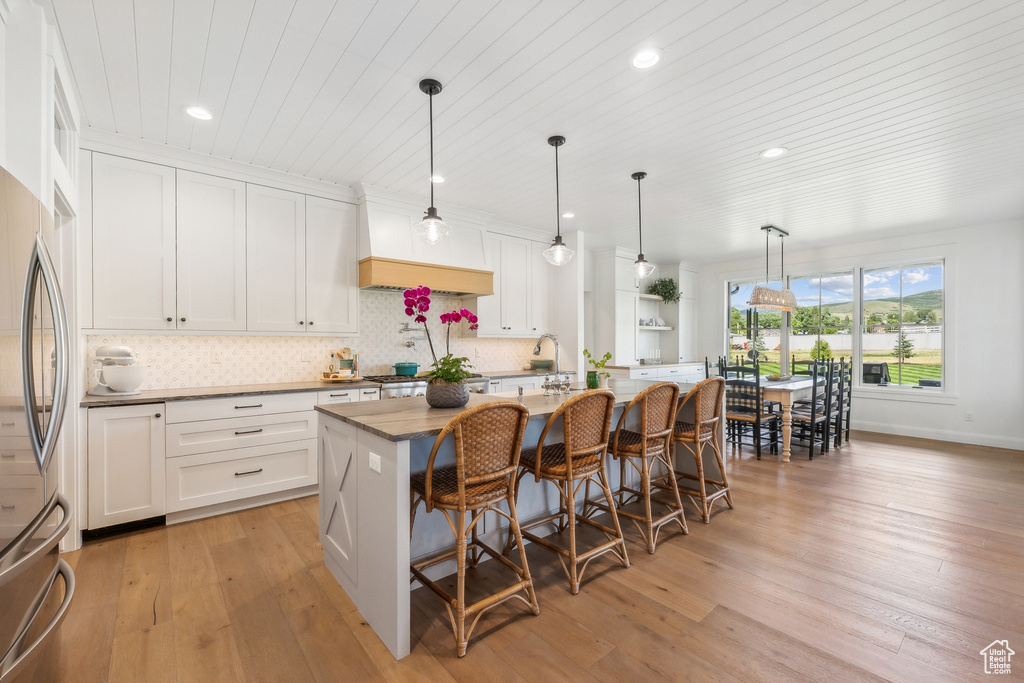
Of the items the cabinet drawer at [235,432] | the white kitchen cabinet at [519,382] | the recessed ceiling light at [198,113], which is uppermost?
the recessed ceiling light at [198,113]

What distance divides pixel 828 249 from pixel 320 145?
6.70m

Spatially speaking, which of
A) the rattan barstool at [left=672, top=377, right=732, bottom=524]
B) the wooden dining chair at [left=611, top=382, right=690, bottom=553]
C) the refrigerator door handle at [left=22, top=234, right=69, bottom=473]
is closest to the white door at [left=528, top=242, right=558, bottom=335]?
the rattan barstool at [left=672, top=377, right=732, bottom=524]

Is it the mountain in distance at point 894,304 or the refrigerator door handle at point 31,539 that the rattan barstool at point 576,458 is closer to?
the refrigerator door handle at point 31,539

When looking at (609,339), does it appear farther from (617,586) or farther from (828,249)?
(617,586)

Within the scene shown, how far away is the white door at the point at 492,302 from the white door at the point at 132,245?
278 centimetres

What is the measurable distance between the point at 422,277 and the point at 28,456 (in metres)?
3.56

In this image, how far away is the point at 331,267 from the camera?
420 cm

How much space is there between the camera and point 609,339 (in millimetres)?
6762

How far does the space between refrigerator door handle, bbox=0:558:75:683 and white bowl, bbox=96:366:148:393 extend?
2358mm

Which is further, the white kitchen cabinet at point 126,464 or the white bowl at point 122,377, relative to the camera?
the white bowl at point 122,377

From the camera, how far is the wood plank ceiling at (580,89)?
6.60ft

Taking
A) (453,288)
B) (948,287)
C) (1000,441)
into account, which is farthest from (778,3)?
(1000,441)

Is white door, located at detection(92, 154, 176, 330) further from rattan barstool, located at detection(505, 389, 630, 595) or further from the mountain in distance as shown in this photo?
the mountain in distance

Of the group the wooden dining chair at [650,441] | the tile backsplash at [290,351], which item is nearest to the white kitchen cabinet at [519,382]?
Answer: the tile backsplash at [290,351]
